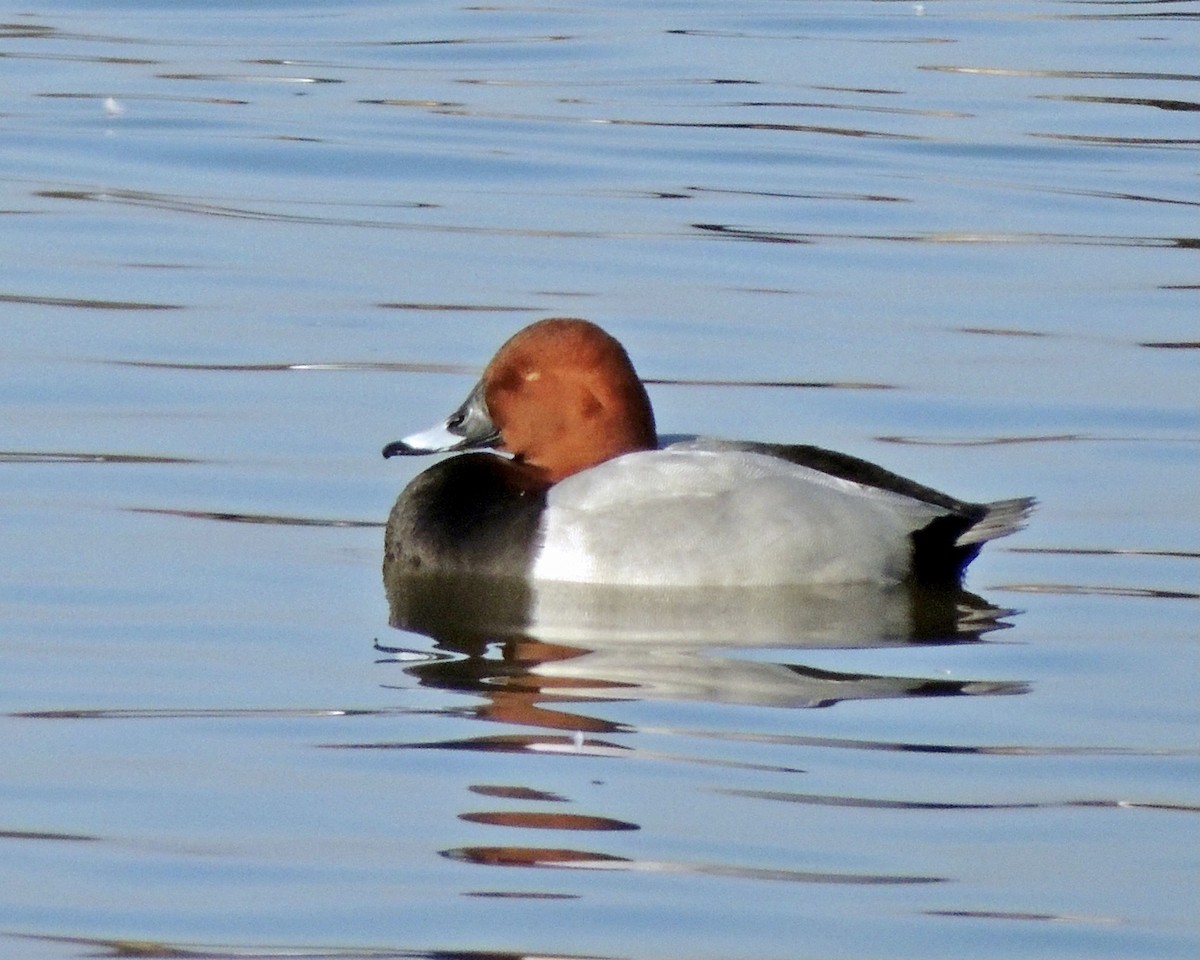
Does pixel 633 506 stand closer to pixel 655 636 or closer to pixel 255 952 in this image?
pixel 655 636

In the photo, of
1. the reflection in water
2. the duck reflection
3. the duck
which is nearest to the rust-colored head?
the duck

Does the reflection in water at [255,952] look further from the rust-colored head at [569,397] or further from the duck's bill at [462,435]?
the duck's bill at [462,435]

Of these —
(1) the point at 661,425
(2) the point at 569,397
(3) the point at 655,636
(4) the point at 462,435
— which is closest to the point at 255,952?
(3) the point at 655,636

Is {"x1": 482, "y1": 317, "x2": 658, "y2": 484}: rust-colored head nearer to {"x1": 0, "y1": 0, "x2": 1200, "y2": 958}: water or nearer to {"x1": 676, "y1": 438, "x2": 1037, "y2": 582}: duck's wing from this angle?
{"x1": 676, "y1": 438, "x2": 1037, "y2": 582}: duck's wing

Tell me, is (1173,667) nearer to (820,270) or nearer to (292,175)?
A: (820,270)

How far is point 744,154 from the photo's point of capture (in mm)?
12586

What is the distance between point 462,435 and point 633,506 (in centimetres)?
67

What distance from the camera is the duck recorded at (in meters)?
6.46

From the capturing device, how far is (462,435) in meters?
6.94

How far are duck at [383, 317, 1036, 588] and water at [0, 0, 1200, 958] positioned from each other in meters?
0.19

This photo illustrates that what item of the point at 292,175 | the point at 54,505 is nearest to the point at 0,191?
the point at 292,175

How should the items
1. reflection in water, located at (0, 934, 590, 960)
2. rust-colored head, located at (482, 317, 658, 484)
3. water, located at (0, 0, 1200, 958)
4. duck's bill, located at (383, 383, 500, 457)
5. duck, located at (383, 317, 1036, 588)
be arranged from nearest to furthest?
reflection in water, located at (0, 934, 590, 960) < water, located at (0, 0, 1200, 958) < duck, located at (383, 317, 1036, 588) < rust-colored head, located at (482, 317, 658, 484) < duck's bill, located at (383, 383, 500, 457)

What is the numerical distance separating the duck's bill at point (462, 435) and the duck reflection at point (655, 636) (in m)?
0.45

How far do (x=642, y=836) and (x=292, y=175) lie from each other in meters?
7.81
